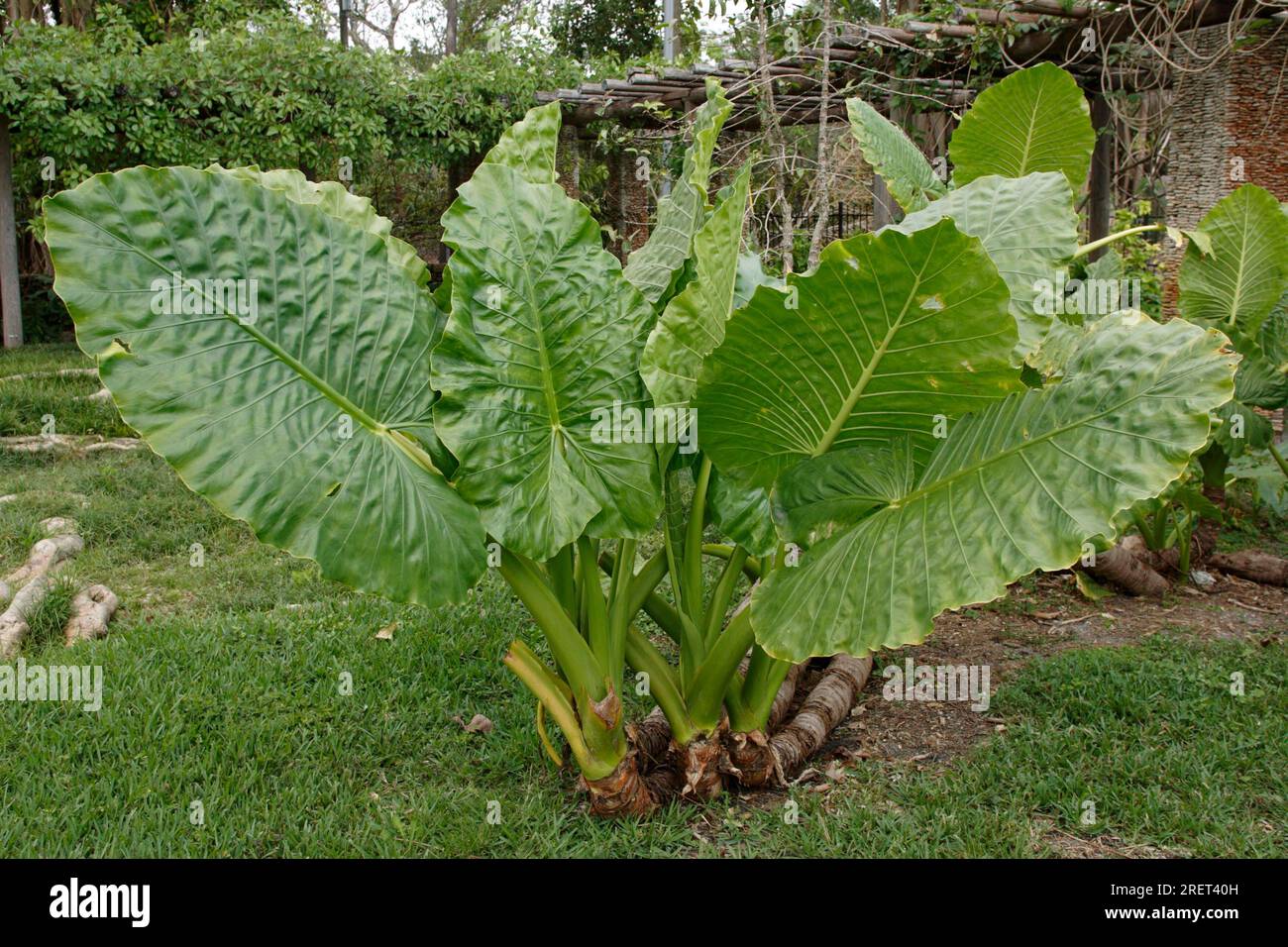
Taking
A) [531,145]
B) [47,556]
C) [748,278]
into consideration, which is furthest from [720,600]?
[47,556]

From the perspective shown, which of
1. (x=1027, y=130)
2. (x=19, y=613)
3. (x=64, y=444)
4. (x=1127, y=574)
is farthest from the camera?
(x=64, y=444)

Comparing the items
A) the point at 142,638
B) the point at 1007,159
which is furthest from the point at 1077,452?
the point at 142,638

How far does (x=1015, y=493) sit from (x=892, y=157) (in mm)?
1534

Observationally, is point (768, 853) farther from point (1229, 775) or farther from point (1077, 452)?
point (1229, 775)

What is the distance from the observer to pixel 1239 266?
11.6ft

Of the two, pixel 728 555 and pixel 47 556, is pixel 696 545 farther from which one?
pixel 47 556

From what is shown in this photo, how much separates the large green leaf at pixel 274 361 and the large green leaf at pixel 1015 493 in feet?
2.25

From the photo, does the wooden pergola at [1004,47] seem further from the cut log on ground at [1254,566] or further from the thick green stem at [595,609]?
the thick green stem at [595,609]

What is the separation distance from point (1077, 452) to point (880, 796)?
101 centimetres

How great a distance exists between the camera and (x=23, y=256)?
1211cm

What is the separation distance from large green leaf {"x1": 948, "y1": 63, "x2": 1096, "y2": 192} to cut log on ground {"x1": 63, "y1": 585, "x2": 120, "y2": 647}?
10.2 ft
